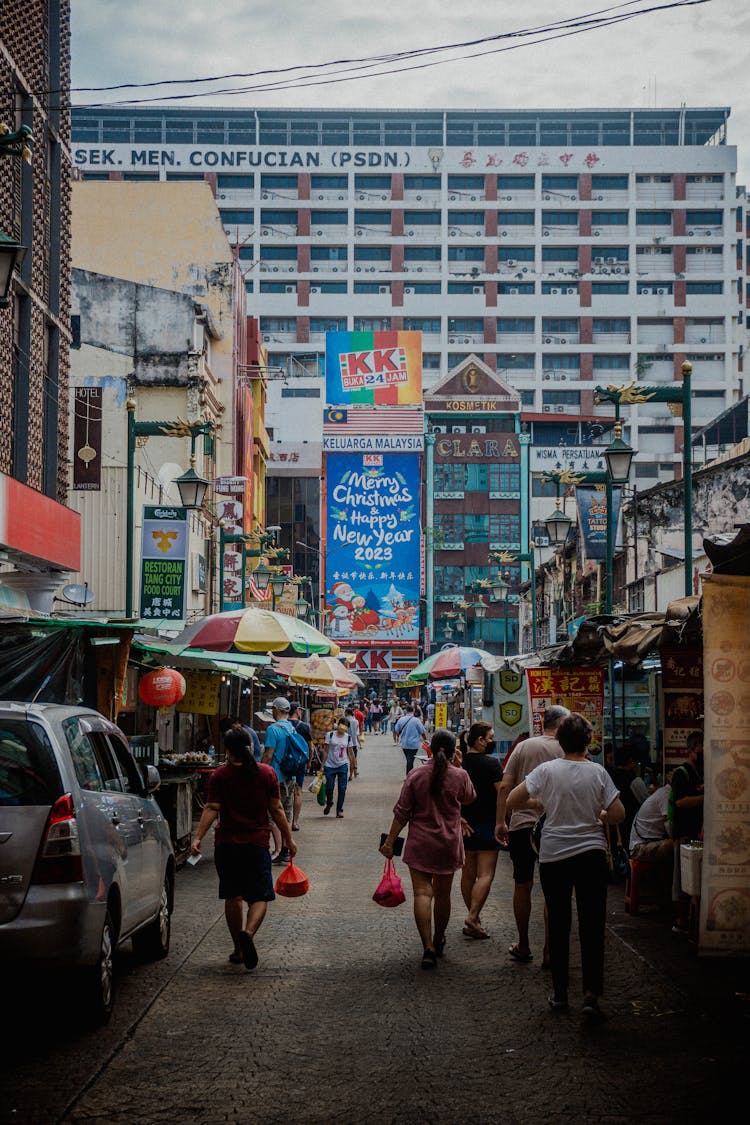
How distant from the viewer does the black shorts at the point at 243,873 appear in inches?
377

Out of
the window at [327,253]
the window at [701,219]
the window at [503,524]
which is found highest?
the window at [701,219]

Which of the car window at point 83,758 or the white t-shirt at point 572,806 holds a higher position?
the car window at point 83,758

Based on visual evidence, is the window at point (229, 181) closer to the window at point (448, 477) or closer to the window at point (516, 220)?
the window at point (516, 220)

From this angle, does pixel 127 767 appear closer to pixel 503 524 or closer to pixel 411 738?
pixel 411 738

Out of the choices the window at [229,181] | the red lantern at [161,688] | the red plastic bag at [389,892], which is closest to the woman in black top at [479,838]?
the red plastic bag at [389,892]

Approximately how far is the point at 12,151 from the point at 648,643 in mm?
6545

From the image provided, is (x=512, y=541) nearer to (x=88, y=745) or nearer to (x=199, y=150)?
(x=199, y=150)

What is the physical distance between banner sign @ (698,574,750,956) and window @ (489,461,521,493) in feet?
289

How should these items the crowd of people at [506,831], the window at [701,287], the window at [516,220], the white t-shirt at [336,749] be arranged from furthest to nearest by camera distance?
the window at [516,220] < the window at [701,287] < the white t-shirt at [336,749] < the crowd of people at [506,831]

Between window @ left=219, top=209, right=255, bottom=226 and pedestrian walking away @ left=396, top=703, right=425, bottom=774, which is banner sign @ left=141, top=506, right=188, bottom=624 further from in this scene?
window @ left=219, top=209, right=255, bottom=226

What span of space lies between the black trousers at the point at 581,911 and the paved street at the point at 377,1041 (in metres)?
0.27

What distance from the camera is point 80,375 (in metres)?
41.6

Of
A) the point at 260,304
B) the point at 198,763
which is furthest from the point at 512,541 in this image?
the point at 198,763

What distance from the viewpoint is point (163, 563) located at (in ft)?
80.2
